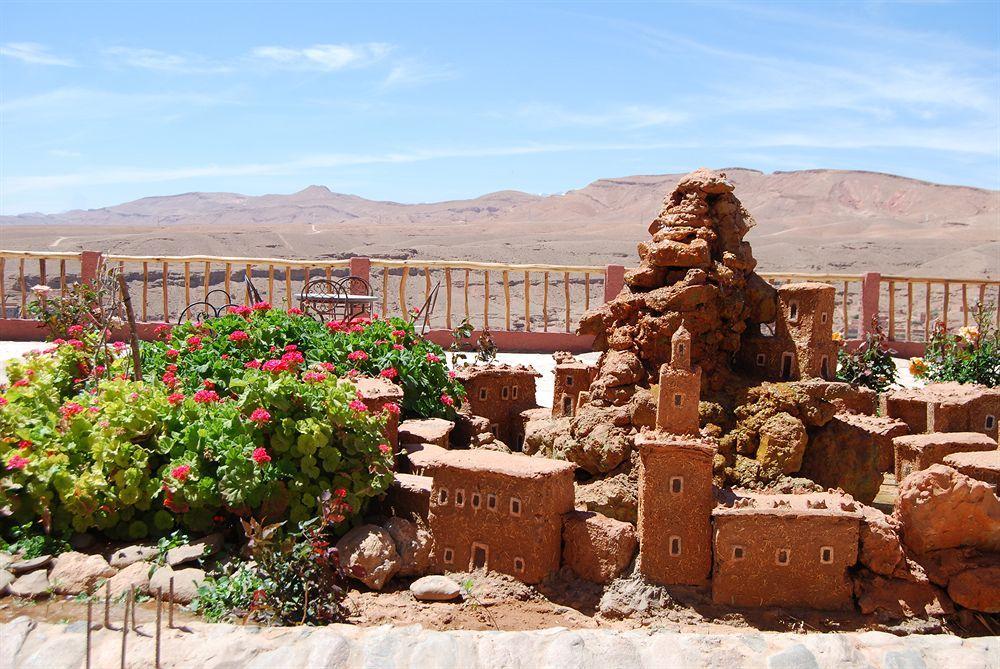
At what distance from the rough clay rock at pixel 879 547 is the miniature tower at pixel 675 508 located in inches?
41.5

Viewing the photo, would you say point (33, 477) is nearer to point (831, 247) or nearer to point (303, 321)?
point (303, 321)

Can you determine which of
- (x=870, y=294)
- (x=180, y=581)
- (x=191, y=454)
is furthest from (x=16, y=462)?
(x=870, y=294)

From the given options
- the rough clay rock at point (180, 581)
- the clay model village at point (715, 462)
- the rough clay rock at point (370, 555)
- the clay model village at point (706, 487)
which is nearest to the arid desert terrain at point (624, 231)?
the clay model village at point (715, 462)

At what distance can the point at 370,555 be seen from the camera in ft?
23.0

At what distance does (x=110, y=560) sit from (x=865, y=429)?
639 cm

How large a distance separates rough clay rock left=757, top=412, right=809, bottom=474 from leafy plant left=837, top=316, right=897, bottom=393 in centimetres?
388

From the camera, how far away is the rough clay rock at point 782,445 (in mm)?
8125

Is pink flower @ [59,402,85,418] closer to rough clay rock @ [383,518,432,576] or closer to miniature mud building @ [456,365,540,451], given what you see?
rough clay rock @ [383,518,432,576]

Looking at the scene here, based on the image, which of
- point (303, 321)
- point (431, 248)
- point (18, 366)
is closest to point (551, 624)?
point (303, 321)

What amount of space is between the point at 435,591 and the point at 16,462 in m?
3.17

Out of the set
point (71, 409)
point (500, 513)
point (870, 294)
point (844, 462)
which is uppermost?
point (870, 294)

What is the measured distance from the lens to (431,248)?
49250 millimetres

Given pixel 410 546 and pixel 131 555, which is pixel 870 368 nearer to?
pixel 410 546

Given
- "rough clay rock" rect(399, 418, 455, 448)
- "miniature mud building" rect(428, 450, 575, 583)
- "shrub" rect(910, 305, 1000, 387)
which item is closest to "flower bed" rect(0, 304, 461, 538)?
"miniature mud building" rect(428, 450, 575, 583)
